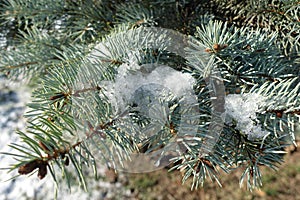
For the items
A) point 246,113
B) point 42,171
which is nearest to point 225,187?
point 246,113

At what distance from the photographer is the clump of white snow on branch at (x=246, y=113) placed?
1.81 ft

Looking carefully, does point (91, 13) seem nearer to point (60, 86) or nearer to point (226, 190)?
point (60, 86)

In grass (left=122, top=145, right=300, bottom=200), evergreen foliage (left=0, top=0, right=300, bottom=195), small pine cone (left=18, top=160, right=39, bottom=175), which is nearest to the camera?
small pine cone (left=18, top=160, right=39, bottom=175)

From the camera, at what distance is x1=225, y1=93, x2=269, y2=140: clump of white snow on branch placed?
1.81 feet

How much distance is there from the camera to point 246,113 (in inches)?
22.1

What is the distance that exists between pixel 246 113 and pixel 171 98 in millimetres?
138

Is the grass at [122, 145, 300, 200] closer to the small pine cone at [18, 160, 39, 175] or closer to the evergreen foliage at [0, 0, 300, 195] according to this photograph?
the evergreen foliage at [0, 0, 300, 195]

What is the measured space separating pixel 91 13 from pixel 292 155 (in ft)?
6.20

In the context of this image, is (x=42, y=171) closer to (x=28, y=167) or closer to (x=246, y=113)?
(x=28, y=167)

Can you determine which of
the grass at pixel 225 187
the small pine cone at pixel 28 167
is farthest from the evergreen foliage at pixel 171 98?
the grass at pixel 225 187

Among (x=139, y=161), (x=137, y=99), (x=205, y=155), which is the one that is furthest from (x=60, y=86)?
(x=139, y=161)

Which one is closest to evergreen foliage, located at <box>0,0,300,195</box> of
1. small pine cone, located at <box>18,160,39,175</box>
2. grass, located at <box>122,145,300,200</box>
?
small pine cone, located at <box>18,160,39,175</box>

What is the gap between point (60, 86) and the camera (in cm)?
59

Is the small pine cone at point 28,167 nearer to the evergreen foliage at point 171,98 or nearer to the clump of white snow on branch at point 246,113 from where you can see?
the evergreen foliage at point 171,98
